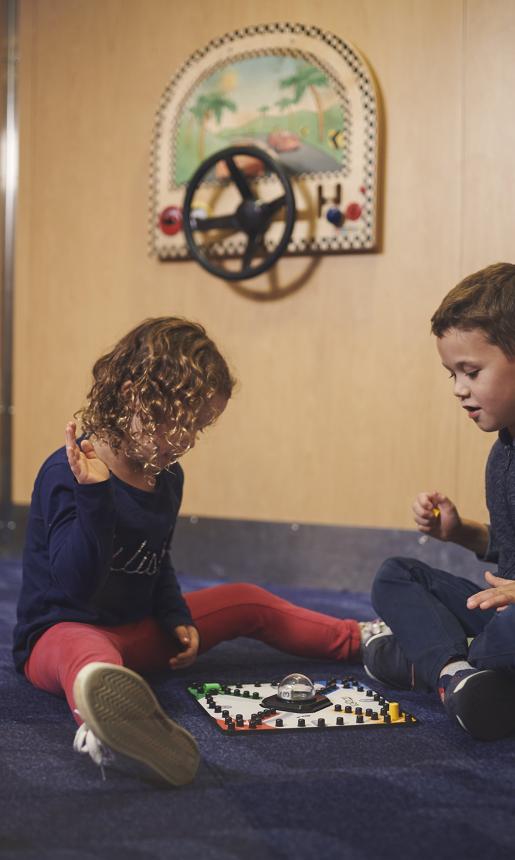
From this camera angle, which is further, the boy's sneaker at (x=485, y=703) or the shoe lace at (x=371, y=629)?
the shoe lace at (x=371, y=629)

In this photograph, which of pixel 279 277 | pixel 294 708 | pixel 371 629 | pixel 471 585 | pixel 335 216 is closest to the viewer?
pixel 294 708

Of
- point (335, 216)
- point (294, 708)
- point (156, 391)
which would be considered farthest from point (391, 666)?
point (335, 216)

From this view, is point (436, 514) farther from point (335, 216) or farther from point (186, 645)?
point (335, 216)

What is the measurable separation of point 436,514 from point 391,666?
27 centimetres

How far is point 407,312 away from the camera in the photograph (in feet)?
8.53

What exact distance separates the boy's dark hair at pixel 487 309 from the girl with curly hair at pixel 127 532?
0.38 meters

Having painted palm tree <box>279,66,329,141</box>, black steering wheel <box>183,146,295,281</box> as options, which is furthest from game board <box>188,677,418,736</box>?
painted palm tree <box>279,66,329,141</box>

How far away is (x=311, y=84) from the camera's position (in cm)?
263

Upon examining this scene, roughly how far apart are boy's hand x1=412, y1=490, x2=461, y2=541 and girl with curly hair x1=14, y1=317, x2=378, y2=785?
0.24 m

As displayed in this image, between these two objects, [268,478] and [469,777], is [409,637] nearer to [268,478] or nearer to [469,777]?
[469,777]

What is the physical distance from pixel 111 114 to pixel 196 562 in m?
1.40

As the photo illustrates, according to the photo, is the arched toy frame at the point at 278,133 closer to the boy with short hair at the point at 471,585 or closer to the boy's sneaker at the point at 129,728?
the boy with short hair at the point at 471,585

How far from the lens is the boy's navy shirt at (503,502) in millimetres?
1552

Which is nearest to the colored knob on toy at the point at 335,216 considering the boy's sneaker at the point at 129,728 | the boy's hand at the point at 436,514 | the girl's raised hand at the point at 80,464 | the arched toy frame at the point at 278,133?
the arched toy frame at the point at 278,133
